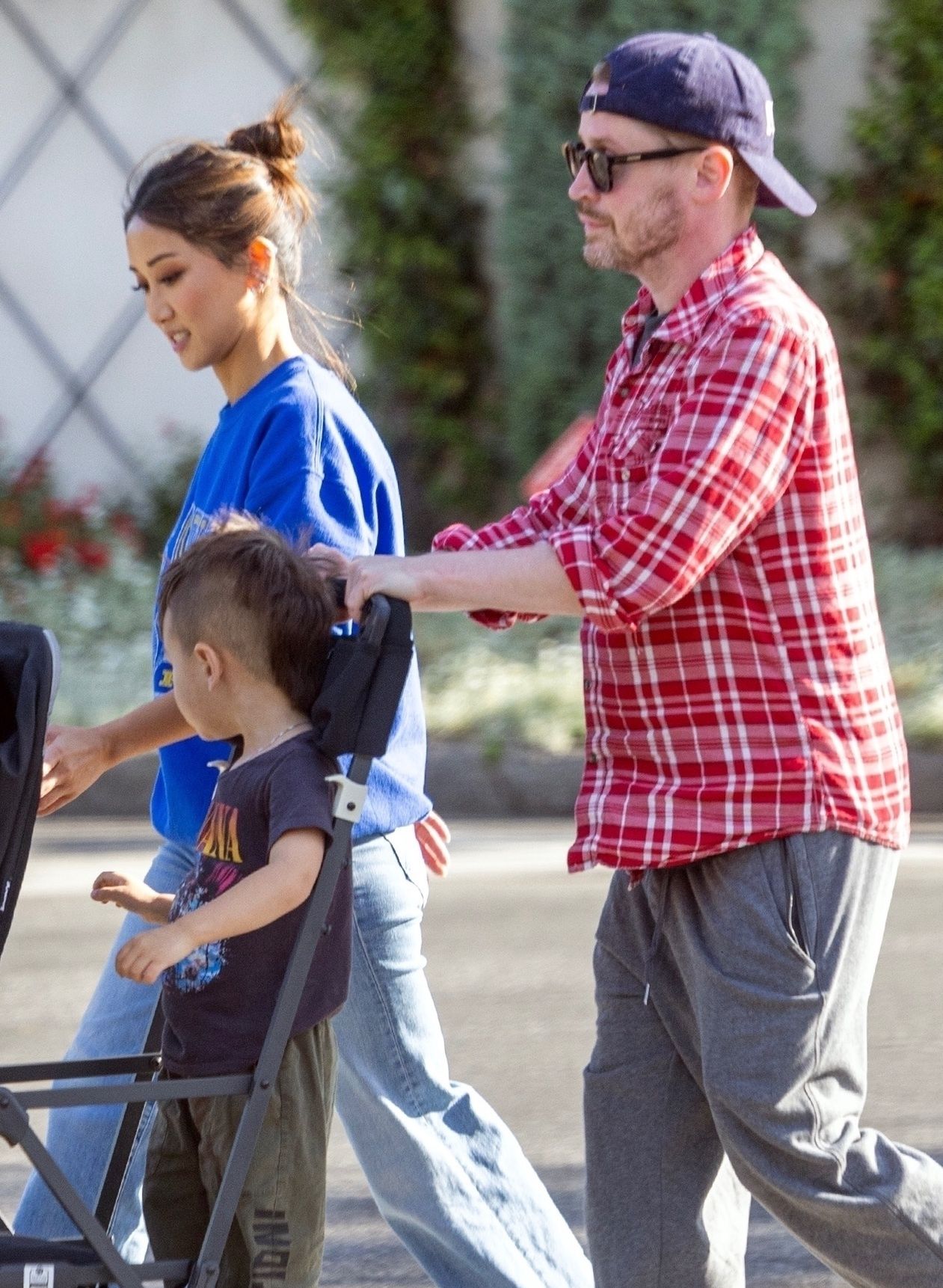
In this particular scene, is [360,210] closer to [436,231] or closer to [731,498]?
[436,231]

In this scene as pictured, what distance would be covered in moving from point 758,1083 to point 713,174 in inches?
43.9

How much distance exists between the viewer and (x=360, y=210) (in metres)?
12.7

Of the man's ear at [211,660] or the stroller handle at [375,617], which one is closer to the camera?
the stroller handle at [375,617]

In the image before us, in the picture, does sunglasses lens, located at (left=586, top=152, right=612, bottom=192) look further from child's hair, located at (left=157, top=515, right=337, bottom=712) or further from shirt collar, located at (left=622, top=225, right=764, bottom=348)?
child's hair, located at (left=157, top=515, right=337, bottom=712)

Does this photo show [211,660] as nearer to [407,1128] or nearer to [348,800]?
[348,800]

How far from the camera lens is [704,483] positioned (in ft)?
7.78

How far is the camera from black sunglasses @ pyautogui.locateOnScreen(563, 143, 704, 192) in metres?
2.54

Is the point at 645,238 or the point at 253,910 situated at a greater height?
the point at 645,238

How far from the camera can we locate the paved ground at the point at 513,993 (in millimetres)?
4062

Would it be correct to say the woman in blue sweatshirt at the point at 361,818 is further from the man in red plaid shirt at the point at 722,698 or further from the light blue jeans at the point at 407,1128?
the man in red plaid shirt at the point at 722,698

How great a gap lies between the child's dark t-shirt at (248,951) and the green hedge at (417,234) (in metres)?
10.2

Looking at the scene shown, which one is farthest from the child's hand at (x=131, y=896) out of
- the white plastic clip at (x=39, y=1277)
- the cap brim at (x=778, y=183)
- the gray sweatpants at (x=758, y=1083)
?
the cap brim at (x=778, y=183)

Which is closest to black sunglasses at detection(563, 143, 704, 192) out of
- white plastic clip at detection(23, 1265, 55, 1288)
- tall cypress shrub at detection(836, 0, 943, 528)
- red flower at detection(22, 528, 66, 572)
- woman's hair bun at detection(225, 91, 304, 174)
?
woman's hair bun at detection(225, 91, 304, 174)

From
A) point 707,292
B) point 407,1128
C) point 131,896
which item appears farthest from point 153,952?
point 707,292
